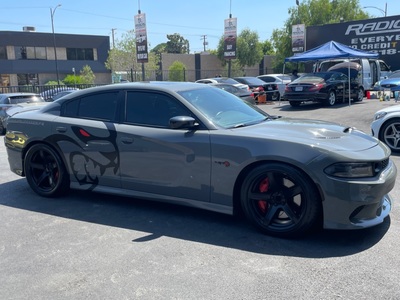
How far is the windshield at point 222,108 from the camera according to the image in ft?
15.2

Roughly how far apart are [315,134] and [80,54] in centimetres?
5626

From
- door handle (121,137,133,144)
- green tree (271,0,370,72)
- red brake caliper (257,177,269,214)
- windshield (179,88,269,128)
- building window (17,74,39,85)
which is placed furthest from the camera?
→ building window (17,74,39,85)

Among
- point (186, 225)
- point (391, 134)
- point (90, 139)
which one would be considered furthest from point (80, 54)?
point (186, 225)

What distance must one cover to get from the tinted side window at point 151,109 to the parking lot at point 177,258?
3.56ft

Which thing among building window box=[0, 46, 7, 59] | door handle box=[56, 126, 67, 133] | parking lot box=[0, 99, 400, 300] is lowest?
parking lot box=[0, 99, 400, 300]

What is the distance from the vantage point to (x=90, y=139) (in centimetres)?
512

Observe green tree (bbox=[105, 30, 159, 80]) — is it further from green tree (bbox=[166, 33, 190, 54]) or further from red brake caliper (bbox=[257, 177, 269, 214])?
green tree (bbox=[166, 33, 190, 54])

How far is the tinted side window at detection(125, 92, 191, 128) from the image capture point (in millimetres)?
4715

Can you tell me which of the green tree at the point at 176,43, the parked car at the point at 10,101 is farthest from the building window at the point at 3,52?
the green tree at the point at 176,43

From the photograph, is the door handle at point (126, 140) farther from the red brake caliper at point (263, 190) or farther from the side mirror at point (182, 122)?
the red brake caliper at point (263, 190)

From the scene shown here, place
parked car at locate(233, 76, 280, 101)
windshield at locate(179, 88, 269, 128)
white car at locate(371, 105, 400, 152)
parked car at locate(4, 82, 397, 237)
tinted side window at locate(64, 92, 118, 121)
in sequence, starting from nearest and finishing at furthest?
parked car at locate(4, 82, 397, 237), windshield at locate(179, 88, 269, 128), tinted side window at locate(64, 92, 118, 121), white car at locate(371, 105, 400, 152), parked car at locate(233, 76, 280, 101)

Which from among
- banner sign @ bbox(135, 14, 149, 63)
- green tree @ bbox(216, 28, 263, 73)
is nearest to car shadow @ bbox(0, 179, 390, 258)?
banner sign @ bbox(135, 14, 149, 63)

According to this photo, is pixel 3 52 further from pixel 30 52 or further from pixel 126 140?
pixel 126 140

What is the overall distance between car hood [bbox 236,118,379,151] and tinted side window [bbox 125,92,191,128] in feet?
2.77
